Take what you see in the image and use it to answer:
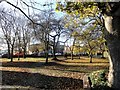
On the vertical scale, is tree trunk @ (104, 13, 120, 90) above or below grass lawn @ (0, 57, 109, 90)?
above

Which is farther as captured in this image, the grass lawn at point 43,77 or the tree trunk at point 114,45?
the grass lawn at point 43,77

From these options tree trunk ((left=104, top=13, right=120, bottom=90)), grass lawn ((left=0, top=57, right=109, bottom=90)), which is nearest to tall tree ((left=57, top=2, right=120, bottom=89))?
tree trunk ((left=104, top=13, right=120, bottom=90))

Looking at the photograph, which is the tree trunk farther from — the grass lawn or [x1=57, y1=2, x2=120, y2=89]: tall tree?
the grass lawn

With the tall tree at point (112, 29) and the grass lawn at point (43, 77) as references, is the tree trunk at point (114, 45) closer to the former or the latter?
the tall tree at point (112, 29)

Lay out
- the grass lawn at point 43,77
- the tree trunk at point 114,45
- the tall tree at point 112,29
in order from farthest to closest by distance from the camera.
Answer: the grass lawn at point 43,77
the tree trunk at point 114,45
the tall tree at point 112,29

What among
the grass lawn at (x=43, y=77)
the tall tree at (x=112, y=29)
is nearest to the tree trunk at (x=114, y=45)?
the tall tree at (x=112, y=29)

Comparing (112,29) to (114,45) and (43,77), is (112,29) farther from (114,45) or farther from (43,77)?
(43,77)

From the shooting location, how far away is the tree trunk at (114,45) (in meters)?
13.9

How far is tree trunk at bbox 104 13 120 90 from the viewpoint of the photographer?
1388 cm

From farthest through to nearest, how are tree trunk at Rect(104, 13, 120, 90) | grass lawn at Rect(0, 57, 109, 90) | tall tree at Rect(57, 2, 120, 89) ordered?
1. grass lawn at Rect(0, 57, 109, 90)
2. tree trunk at Rect(104, 13, 120, 90)
3. tall tree at Rect(57, 2, 120, 89)

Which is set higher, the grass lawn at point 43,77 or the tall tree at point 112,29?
the tall tree at point 112,29

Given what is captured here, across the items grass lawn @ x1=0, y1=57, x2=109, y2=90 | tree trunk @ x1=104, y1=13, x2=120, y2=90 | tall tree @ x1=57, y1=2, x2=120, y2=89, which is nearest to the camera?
tall tree @ x1=57, y1=2, x2=120, y2=89

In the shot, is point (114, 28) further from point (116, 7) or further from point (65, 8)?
point (65, 8)

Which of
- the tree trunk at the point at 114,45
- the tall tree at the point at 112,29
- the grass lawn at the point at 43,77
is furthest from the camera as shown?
the grass lawn at the point at 43,77
